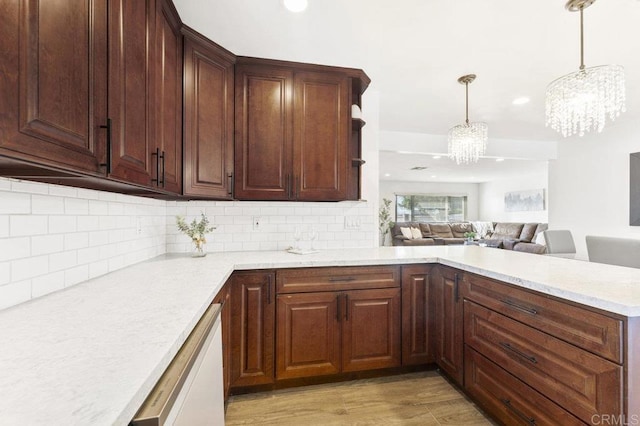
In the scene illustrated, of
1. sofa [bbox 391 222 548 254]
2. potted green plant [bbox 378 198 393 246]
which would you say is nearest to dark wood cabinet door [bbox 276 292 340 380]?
sofa [bbox 391 222 548 254]

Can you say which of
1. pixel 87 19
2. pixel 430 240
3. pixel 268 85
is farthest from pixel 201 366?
pixel 430 240

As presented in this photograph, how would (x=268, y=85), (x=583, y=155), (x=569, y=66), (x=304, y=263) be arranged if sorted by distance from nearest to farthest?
1. (x=304, y=263)
2. (x=268, y=85)
3. (x=569, y=66)
4. (x=583, y=155)

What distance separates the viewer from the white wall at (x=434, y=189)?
10352mm

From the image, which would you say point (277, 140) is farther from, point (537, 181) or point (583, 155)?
→ point (537, 181)

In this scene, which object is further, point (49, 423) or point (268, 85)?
point (268, 85)

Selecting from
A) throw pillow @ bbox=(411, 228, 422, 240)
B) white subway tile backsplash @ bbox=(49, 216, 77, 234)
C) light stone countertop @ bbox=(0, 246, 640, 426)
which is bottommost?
throw pillow @ bbox=(411, 228, 422, 240)

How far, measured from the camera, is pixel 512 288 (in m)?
1.53

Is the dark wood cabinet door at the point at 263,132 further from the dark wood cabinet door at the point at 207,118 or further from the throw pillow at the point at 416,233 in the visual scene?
the throw pillow at the point at 416,233

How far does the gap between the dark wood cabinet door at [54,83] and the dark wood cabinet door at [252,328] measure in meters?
1.16

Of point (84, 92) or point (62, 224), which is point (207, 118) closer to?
point (62, 224)

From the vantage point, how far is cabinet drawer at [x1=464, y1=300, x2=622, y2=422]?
112cm

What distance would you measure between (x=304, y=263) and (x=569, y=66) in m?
2.64

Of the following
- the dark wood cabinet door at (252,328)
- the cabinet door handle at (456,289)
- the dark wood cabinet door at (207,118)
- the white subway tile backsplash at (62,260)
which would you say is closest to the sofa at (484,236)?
the cabinet door handle at (456,289)

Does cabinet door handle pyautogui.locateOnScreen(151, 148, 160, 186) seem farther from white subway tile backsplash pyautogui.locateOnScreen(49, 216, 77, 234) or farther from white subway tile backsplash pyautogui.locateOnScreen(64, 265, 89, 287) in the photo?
white subway tile backsplash pyautogui.locateOnScreen(64, 265, 89, 287)
